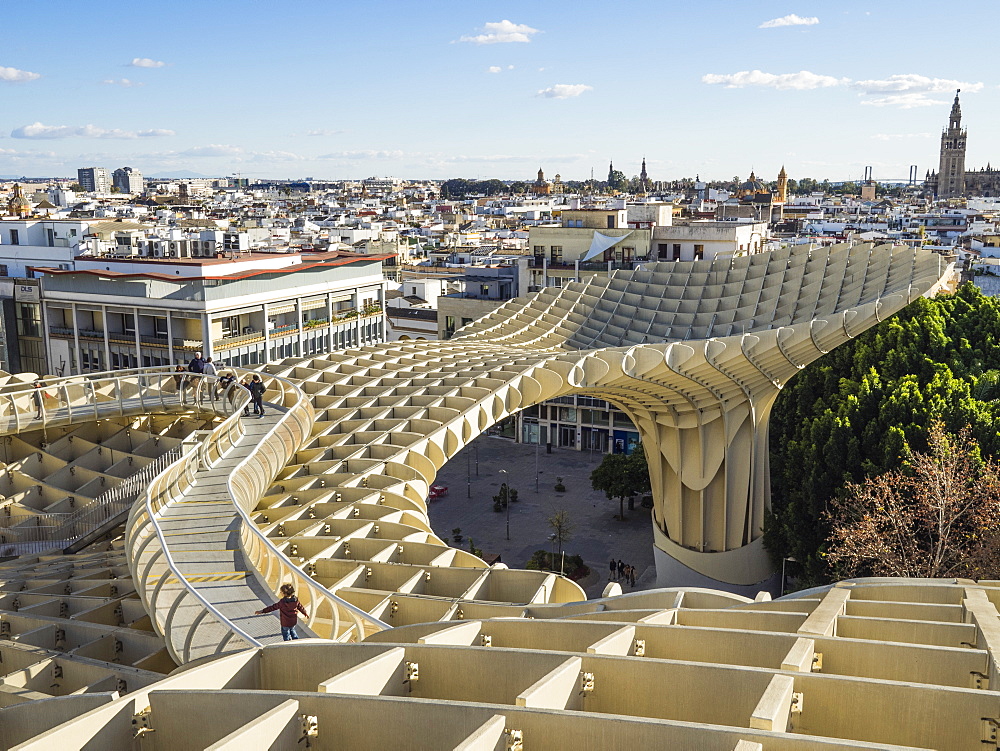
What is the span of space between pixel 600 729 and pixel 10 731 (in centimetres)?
589

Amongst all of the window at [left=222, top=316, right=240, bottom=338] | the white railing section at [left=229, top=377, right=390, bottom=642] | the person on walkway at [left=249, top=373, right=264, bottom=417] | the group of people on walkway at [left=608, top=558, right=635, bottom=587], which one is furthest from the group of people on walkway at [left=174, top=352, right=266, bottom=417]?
the group of people on walkway at [left=608, top=558, right=635, bottom=587]

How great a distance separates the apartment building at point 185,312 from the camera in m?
47.1

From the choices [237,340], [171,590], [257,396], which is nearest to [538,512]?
[237,340]

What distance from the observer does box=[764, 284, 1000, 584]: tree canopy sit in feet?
110

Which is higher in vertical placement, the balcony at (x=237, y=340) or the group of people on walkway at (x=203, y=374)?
the group of people on walkway at (x=203, y=374)

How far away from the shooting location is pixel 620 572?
44.1m

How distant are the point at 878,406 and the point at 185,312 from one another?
32987mm

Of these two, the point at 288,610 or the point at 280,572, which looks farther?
the point at 280,572

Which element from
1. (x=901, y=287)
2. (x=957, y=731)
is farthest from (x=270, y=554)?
(x=901, y=287)

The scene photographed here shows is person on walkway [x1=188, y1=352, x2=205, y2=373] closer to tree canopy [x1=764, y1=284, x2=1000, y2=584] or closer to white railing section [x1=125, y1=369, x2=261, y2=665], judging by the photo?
white railing section [x1=125, y1=369, x2=261, y2=665]

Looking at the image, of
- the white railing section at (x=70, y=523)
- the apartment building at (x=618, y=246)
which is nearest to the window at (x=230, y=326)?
the white railing section at (x=70, y=523)

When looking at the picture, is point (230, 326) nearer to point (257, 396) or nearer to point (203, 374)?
point (203, 374)

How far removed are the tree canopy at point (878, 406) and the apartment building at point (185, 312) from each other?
27.1m

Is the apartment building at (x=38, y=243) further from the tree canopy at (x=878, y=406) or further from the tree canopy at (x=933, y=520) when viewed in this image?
the tree canopy at (x=933, y=520)
